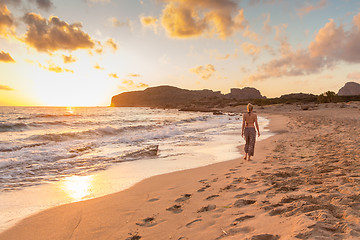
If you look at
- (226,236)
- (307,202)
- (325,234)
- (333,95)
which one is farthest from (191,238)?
(333,95)

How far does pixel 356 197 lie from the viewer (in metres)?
3.25

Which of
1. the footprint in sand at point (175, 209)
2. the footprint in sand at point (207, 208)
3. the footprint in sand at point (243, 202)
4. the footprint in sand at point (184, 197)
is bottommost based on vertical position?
the footprint in sand at point (184, 197)

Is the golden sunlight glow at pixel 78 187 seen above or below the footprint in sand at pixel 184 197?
below

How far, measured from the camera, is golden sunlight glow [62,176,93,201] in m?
5.02

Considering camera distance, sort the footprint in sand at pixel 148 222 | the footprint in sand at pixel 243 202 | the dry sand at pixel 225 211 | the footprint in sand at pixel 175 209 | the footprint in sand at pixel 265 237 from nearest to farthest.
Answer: the footprint in sand at pixel 265 237
the dry sand at pixel 225 211
the footprint in sand at pixel 148 222
the footprint in sand at pixel 243 202
the footprint in sand at pixel 175 209

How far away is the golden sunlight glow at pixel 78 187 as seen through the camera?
16.5 ft

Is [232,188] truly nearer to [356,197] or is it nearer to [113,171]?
[356,197]

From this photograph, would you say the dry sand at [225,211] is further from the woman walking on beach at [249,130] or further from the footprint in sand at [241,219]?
the woman walking on beach at [249,130]

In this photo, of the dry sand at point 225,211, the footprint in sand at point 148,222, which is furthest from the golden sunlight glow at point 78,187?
the footprint in sand at point 148,222

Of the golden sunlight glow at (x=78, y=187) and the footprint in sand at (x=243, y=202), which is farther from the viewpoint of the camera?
the golden sunlight glow at (x=78, y=187)

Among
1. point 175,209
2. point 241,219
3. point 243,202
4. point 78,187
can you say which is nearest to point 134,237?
point 175,209

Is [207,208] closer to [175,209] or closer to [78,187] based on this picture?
[175,209]

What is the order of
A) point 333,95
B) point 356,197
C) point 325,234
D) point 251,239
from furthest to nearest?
point 333,95 < point 356,197 < point 251,239 < point 325,234

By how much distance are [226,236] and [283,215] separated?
0.95 meters
